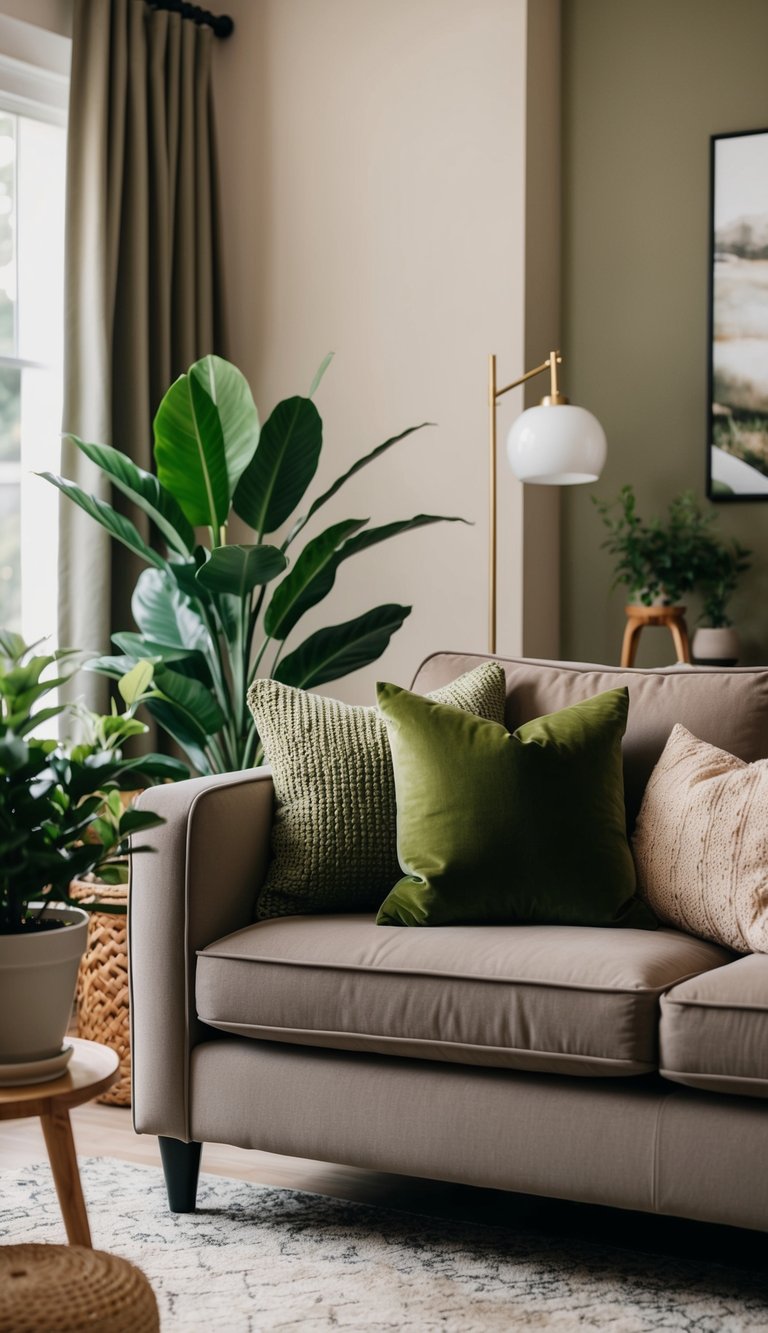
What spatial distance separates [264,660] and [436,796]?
2.13 metres

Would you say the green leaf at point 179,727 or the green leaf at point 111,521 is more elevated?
the green leaf at point 111,521

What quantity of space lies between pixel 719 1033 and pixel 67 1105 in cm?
85

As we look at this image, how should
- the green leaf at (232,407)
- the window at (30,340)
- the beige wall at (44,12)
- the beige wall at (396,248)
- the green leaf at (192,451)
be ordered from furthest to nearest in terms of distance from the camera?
the beige wall at (396,248) < the window at (30,340) < the beige wall at (44,12) < the green leaf at (232,407) < the green leaf at (192,451)

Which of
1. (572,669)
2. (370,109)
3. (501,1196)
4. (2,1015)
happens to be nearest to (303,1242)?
(501,1196)

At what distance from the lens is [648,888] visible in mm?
2320

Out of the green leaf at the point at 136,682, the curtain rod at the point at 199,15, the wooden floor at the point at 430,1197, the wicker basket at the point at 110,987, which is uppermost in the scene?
the curtain rod at the point at 199,15

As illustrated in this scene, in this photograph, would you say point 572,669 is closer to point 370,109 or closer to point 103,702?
point 103,702

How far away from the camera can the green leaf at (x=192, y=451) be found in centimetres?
300

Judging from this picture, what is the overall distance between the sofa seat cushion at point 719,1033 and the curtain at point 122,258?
2.10 meters

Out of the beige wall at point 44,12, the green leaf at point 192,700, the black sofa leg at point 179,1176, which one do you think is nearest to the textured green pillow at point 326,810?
the black sofa leg at point 179,1176

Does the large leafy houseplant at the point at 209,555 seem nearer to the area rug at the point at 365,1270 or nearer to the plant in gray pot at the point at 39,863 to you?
the area rug at the point at 365,1270

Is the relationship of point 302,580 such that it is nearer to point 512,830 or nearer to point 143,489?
point 143,489

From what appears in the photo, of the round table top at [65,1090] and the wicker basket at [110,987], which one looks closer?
the round table top at [65,1090]

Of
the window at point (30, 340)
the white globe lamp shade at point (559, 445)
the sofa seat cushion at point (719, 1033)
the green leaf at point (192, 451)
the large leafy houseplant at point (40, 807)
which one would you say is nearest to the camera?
the large leafy houseplant at point (40, 807)
